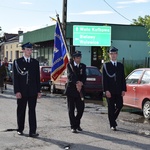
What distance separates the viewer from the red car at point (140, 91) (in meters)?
10.8

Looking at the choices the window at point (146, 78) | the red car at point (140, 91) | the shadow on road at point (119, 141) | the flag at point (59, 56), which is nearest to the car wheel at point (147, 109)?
the red car at point (140, 91)

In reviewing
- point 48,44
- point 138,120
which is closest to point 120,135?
point 138,120

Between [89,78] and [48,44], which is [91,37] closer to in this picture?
[48,44]

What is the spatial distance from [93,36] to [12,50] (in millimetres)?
28127

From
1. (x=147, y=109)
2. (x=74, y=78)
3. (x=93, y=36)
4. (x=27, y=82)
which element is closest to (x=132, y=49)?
(x=93, y=36)

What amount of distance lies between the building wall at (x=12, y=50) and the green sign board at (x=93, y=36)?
21.3 m

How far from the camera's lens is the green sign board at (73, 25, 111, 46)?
33.2m

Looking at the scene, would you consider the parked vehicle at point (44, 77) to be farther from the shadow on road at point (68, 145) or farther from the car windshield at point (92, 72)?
the shadow on road at point (68, 145)

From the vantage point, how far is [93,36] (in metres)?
34.3

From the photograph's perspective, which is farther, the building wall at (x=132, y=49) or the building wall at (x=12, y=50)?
the building wall at (x=12, y=50)

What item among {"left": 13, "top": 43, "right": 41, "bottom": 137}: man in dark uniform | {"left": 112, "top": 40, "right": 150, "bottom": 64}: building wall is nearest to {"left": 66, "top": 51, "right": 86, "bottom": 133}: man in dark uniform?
{"left": 13, "top": 43, "right": 41, "bottom": 137}: man in dark uniform

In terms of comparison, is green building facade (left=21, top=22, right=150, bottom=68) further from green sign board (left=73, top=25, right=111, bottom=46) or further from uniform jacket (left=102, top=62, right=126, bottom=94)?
uniform jacket (left=102, top=62, right=126, bottom=94)

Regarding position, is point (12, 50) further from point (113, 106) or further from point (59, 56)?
point (113, 106)

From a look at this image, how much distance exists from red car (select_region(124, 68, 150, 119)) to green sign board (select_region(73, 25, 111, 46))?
2136cm
